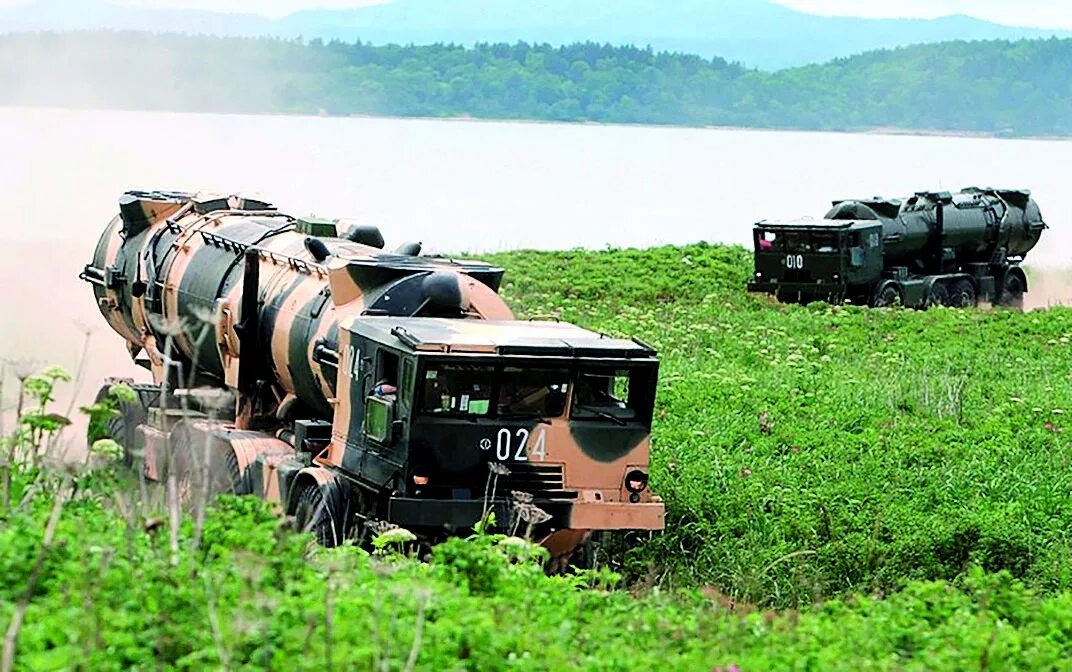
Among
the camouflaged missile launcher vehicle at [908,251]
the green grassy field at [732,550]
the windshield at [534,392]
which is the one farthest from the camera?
the camouflaged missile launcher vehicle at [908,251]

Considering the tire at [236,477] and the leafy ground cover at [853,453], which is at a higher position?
the leafy ground cover at [853,453]

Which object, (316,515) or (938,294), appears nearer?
(316,515)

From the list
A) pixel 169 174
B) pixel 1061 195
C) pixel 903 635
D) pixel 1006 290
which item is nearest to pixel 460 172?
pixel 1061 195

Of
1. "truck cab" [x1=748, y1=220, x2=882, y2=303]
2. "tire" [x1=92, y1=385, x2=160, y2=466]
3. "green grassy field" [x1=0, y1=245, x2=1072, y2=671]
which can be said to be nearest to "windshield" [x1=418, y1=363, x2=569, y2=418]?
"green grassy field" [x1=0, y1=245, x2=1072, y2=671]

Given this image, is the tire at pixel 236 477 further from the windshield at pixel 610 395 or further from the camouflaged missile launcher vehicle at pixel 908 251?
the camouflaged missile launcher vehicle at pixel 908 251

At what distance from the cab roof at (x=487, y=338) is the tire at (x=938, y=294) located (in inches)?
865

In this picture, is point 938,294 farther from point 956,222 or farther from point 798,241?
point 798,241

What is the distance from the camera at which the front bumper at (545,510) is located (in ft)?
46.7

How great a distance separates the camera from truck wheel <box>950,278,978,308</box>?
37.4 metres

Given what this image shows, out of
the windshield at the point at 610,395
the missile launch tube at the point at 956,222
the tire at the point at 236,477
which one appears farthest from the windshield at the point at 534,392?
the missile launch tube at the point at 956,222

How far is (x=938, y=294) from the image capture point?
121 ft

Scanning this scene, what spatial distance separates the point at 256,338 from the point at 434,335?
374 centimetres

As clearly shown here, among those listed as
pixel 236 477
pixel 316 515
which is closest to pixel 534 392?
pixel 316 515

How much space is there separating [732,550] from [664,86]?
119 m
